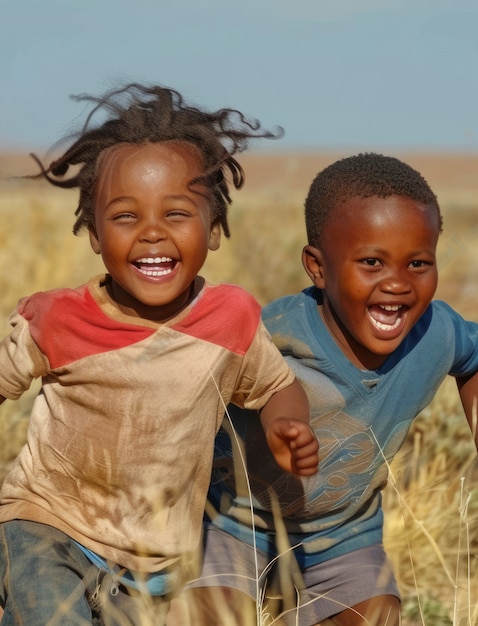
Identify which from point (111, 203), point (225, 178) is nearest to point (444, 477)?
point (225, 178)

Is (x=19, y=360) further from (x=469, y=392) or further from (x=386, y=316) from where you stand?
(x=469, y=392)

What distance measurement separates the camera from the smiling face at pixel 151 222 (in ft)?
9.55

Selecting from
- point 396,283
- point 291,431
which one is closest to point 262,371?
point 291,431

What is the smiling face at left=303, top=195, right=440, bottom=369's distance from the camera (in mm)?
3203

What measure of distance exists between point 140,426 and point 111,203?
0.58m

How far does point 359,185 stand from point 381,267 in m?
0.26

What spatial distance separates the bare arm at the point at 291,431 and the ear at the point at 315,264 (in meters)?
0.38

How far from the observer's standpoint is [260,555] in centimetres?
354

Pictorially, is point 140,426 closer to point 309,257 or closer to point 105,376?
point 105,376

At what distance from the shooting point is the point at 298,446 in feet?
9.04

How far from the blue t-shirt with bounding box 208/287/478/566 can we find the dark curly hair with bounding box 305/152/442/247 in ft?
0.86

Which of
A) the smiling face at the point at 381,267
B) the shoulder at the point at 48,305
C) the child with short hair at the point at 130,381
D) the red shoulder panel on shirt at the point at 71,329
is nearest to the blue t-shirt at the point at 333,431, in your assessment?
the smiling face at the point at 381,267

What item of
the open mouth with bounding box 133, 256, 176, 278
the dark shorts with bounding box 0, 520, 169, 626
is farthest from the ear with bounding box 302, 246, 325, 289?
the dark shorts with bounding box 0, 520, 169, 626

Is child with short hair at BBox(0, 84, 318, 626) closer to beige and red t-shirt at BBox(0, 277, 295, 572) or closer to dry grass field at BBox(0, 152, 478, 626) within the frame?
beige and red t-shirt at BBox(0, 277, 295, 572)
